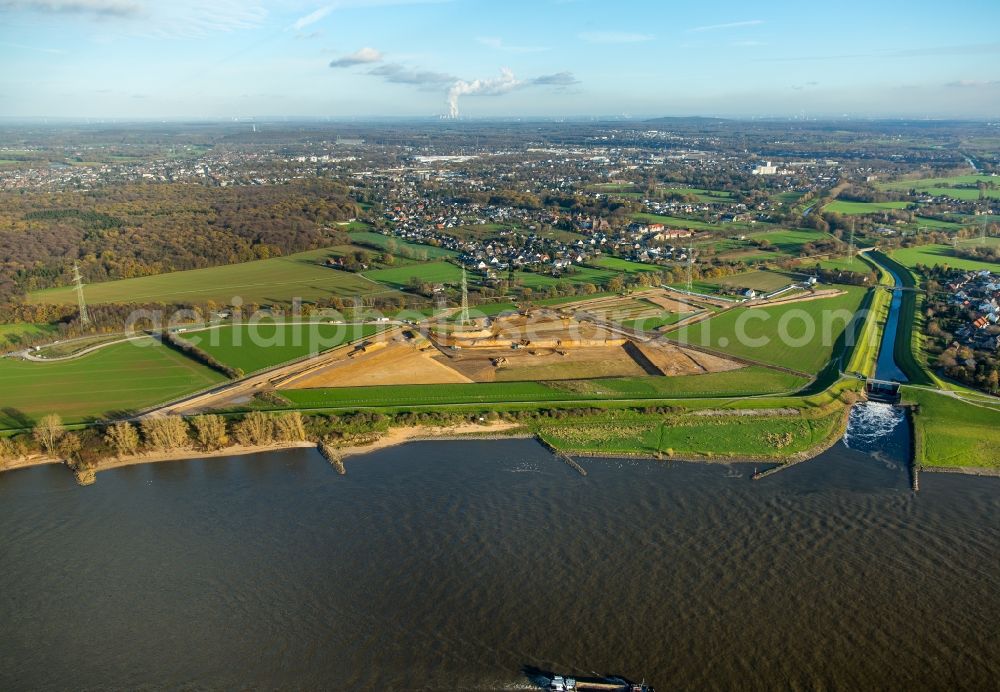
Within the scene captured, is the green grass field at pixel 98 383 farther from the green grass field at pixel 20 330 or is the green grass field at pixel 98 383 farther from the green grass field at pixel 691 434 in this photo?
the green grass field at pixel 691 434

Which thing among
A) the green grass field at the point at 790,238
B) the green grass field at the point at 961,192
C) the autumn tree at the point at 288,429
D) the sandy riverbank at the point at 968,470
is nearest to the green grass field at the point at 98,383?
the autumn tree at the point at 288,429

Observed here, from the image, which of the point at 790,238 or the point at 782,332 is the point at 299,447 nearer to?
the point at 782,332

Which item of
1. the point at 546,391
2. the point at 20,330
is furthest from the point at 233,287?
the point at 546,391

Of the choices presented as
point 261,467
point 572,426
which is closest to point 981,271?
point 572,426

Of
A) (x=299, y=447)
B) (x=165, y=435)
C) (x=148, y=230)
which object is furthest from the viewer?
(x=148, y=230)

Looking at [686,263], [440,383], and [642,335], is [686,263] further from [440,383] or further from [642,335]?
[440,383]

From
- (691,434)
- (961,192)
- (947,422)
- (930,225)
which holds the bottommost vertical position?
(691,434)
